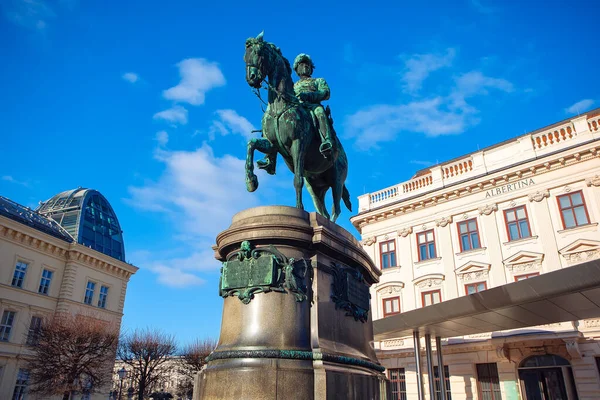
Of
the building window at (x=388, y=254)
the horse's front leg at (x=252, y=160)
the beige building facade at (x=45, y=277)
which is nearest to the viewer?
the horse's front leg at (x=252, y=160)

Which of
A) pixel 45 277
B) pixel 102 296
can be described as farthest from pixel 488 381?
pixel 102 296

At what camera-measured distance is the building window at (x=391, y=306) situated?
26.9m

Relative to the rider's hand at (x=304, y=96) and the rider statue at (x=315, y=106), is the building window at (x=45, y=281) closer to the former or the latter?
the rider statue at (x=315, y=106)

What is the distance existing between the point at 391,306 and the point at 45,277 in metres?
27.8

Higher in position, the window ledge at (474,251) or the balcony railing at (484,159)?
the balcony railing at (484,159)

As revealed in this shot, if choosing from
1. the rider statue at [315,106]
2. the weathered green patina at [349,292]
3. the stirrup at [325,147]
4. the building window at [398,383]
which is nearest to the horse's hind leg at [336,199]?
the rider statue at [315,106]

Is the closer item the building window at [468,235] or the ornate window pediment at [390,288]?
the building window at [468,235]

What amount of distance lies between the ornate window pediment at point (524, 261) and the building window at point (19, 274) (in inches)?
1335

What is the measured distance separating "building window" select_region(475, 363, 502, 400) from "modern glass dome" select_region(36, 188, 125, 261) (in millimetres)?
35000

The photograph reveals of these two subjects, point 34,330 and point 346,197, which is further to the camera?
point 34,330

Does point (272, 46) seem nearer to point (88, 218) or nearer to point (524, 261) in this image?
point (524, 261)

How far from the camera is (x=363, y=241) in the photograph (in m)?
30.4

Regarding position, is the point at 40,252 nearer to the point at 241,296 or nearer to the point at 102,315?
the point at 102,315

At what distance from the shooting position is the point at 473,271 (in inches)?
968
